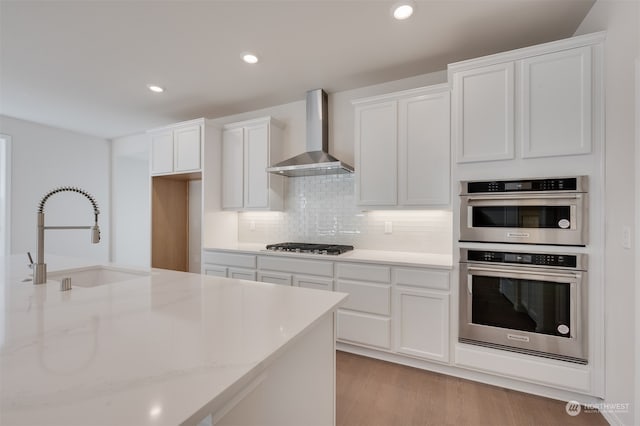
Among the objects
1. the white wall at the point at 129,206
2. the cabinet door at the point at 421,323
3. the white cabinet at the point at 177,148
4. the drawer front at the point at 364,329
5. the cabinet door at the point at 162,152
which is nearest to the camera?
the cabinet door at the point at 421,323

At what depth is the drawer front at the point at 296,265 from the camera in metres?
2.65

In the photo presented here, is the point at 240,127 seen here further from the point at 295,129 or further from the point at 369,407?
the point at 369,407

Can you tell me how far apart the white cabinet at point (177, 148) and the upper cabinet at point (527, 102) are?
2.81 m

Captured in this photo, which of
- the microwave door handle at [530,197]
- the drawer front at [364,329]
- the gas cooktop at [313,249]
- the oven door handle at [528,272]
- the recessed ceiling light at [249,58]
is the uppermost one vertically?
the recessed ceiling light at [249,58]

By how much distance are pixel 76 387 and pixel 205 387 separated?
10.6 inches

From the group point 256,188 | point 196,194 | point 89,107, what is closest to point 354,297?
point 256,188

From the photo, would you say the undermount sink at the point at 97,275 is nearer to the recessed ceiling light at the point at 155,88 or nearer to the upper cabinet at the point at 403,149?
the upper cabinet at the point at 403,149

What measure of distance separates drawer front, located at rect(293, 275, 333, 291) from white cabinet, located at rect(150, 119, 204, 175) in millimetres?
1849

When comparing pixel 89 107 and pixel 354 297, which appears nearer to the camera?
pixel 354 297

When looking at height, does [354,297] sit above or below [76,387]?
below

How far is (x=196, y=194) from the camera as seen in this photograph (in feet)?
14.1

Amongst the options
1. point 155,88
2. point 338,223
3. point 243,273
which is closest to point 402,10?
point 338,223

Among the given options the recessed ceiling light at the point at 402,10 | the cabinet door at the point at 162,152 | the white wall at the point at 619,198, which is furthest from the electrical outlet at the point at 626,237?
the cabinet door at the point at 162,152

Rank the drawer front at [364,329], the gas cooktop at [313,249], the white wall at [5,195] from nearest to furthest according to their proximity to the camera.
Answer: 1. the drawer front at [364,329]
2. the gas cooktop at [313,249]
3. the white wall at [5,195]
